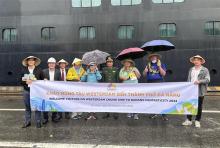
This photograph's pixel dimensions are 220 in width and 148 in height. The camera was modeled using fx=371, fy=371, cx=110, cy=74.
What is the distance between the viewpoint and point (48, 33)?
47.0 feet

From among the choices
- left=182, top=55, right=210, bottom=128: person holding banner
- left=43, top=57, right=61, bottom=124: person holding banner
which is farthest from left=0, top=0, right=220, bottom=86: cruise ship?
left=182, top=55, right=210, bottom=128: person holding banner

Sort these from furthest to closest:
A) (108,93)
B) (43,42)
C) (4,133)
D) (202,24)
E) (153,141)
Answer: (43,42) < (202,24) < (108,93) < (4,133) < (153,141)

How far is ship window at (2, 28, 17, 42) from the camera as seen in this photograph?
1473 centimetres

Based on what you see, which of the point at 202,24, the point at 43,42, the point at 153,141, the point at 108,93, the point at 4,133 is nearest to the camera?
the point at 153,141

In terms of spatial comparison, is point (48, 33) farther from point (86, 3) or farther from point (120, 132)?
point (120, 132)

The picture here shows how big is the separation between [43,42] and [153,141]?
28.5 feet

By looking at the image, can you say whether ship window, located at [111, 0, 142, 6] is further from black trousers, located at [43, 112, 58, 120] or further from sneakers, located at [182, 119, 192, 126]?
sneakers, located at [182, 119, 192, 126]

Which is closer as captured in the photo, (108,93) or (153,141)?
(153,141)

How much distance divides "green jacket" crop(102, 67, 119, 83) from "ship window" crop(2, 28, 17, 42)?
7296mm

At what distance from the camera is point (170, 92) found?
7.71 m

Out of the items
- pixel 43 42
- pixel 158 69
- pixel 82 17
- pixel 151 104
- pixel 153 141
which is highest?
pixel 82 17

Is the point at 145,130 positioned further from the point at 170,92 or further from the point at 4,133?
the point at 4,133

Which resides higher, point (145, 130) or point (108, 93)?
point (108, 93)

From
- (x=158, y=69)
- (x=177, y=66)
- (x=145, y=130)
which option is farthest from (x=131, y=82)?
(x=177, y=66)
